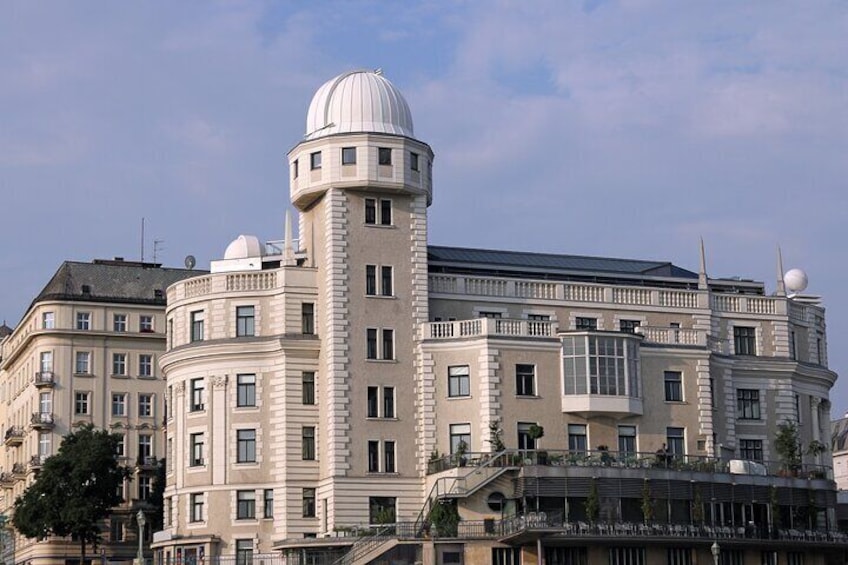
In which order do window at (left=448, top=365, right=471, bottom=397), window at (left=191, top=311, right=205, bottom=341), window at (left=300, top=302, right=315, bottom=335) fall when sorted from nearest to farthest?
window at (left=448, top=365, right=471, bottom=397) → window at (left=300, top=302, right=315, bottom=335) → window at (left=191, top=311, right=205, bottom=341)

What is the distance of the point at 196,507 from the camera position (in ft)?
268

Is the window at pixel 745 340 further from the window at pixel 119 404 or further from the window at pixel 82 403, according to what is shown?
the window at pixel 82 403

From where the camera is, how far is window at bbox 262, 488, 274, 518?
80000mm

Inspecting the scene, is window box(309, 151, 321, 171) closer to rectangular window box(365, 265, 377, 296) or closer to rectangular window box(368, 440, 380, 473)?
rectangular window box(365, 265, 377, 296)

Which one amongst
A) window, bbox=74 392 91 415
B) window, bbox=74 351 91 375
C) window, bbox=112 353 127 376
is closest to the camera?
window, bbox=74 392 91 415

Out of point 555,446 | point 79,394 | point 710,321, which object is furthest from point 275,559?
point 79,394

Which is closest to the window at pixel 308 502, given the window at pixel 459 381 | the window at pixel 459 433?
the window at pixel 459 433

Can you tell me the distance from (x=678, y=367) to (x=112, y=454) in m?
33.6

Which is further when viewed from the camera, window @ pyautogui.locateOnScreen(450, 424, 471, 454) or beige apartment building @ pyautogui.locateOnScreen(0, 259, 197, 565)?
beige apartment building @ pyautogui.locateOnScreen(0, 259, 197, 565)

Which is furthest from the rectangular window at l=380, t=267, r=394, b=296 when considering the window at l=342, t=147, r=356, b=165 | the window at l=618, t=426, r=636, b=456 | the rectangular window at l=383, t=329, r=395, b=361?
the window at l=618, t=426, r=636, b=456

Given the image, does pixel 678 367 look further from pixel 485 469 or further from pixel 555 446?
pixel 485 469

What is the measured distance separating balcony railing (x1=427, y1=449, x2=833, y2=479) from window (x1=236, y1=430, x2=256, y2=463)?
8921 mm

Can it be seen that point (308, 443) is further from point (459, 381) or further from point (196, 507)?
point (459, 381)

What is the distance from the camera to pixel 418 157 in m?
83.9
